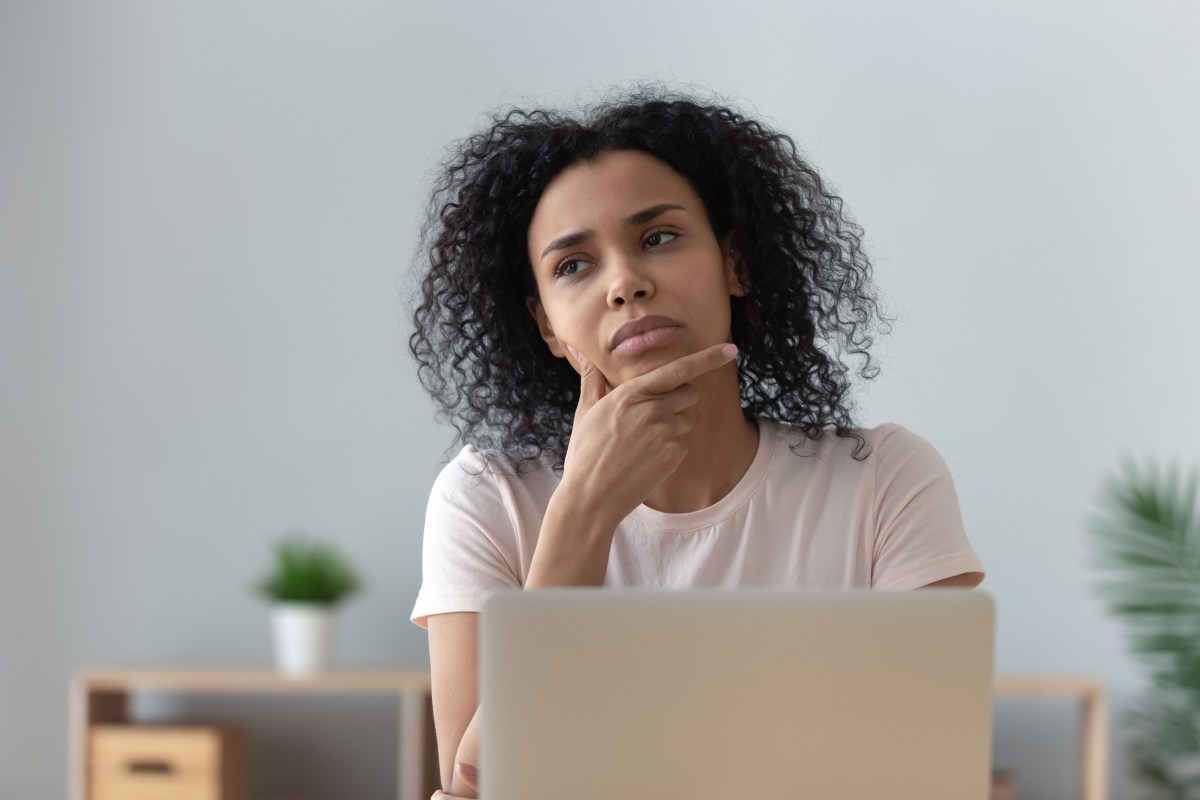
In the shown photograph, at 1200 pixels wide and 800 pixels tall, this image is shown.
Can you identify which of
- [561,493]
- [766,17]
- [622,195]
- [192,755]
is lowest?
[192,755]

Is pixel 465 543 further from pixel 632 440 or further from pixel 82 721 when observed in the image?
pixel 82 721

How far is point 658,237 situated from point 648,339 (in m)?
0.13

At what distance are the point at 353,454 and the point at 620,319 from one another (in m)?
2.27

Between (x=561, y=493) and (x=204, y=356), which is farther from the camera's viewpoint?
(x=204, y=356)

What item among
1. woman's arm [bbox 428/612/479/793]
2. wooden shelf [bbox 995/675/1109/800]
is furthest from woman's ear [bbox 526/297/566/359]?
wooden shelf [bbox 995/675/1109/800]

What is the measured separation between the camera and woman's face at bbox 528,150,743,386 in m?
1.50

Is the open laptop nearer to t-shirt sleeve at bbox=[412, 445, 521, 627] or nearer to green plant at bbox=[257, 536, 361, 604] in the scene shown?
t-shirt sleeve at bbox=[412, 445, 521, 627]

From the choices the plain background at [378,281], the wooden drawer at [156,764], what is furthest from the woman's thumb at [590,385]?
the wooden drawer at [156,764]

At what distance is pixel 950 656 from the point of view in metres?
0.86

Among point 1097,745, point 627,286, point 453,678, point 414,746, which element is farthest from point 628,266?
point 1097,745

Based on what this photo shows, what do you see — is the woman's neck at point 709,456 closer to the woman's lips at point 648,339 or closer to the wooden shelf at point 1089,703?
the woman's lips at point 648,339

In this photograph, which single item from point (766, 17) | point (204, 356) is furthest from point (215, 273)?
point (766, 17)

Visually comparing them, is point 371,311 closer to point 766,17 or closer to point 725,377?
point 766,17

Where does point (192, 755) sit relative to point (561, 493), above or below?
below
